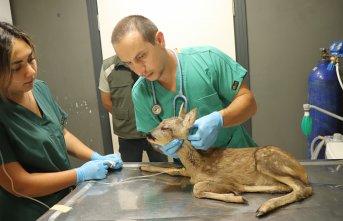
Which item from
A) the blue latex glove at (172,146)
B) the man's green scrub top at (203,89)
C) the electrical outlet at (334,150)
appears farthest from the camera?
the electrical outlet at (334,150)

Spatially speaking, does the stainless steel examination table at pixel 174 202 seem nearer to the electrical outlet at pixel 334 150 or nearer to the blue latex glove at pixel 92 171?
the blue latex glove at pixel 92 171

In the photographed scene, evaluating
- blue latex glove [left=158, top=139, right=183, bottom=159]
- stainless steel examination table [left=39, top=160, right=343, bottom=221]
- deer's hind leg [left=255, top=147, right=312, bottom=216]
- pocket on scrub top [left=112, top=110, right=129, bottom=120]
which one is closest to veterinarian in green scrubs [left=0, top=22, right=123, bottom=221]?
stainless steel examination table [left=39, top=160, right=343, bottom=221]

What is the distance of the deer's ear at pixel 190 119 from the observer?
140 centimetres

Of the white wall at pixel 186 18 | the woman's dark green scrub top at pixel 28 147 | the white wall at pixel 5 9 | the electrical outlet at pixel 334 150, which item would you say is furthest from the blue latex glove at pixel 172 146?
the white wall at pixel 5 9

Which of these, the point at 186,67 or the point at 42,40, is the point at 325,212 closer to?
the point at 186,67

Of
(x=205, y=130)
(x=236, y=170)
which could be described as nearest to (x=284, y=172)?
(x=236, y=170)

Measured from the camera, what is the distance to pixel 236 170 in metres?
1.37

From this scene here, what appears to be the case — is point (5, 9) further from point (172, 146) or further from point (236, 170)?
point (236, 170)

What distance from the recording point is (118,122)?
286 cm

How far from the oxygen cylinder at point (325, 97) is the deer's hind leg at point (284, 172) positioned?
1439 millimetres

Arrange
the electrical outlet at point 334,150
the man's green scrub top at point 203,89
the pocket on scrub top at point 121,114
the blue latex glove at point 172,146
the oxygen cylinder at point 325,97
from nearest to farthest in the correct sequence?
the blue latex glove at point 172,146 < the man's green scrub top at point 203,89 < the electrical outlet at point 334,150 < the oxygen cylinder at point 325,97 < the pocket on scrub top at point 121,114

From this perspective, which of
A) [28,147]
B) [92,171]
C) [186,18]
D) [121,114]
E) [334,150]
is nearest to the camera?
[28,147]

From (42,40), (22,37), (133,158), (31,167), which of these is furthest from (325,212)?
(42,40)

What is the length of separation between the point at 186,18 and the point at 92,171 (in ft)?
6.18
